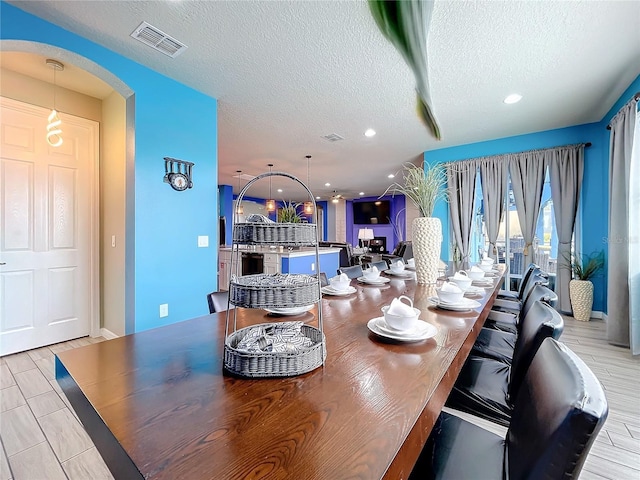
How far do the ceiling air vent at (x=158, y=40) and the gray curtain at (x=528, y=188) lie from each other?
4.56m

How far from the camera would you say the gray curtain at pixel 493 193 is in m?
4.55

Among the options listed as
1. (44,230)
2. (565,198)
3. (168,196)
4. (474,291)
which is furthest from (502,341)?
(44,230)

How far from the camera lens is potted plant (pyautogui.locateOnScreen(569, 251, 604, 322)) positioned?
3.74m

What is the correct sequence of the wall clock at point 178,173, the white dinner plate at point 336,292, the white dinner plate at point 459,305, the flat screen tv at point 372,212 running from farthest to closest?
the flat screen tv at point 372,212
the wall clock at point 178,173
the white dinner plate at point 336,292
the white dinner plate at point 459,305

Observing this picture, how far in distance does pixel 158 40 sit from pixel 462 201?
458 cm

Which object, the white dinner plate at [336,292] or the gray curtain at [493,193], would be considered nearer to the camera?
the white dinner plate at [336,292]

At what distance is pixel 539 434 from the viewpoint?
596mm

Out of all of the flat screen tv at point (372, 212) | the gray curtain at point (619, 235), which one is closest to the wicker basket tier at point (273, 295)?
the gray curtain at point (619, 235)

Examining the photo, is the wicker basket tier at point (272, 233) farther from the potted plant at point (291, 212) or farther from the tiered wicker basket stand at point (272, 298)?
the potted plant at point (291, 212)

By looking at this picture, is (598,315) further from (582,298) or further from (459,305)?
(459,305)

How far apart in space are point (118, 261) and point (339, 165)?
4455 millimetres

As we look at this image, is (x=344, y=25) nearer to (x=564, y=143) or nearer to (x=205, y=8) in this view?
(x=205, y=8)

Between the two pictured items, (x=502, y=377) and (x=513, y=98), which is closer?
(x=502, y=377)

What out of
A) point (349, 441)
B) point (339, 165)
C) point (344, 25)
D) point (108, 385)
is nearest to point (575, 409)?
point (349, 441)
